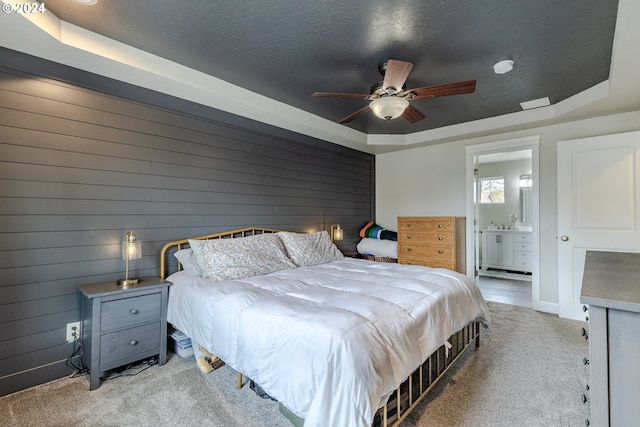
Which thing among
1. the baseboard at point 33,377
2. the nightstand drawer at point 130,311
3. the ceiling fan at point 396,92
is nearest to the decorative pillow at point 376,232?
the ceiling fan at point 396,92

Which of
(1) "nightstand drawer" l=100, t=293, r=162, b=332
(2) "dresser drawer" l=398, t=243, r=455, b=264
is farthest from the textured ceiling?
(2) "dresser drawer" l=398, t=243, r=455, b=264

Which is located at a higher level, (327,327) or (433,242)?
(433,242)

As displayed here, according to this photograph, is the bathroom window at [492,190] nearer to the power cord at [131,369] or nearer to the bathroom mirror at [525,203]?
the bathroom mirror at [525,203]

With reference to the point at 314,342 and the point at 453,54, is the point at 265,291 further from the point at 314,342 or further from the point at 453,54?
the point at 453,54

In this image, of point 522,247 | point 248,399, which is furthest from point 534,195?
point 248,399

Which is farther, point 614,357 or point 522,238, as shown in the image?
point 522,238

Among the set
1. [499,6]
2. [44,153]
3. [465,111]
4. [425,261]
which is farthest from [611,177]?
[44,153]

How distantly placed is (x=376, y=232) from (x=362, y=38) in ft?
11.4

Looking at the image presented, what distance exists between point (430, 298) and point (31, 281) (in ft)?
9.50

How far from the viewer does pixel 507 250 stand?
6305 millimetres

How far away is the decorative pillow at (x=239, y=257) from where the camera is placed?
8.63ft

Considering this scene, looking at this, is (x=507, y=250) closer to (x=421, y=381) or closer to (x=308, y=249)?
(x=308, y=249)

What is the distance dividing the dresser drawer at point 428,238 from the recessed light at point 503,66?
2.26 metres

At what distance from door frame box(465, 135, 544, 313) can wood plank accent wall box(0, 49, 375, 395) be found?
3167 millimetres
